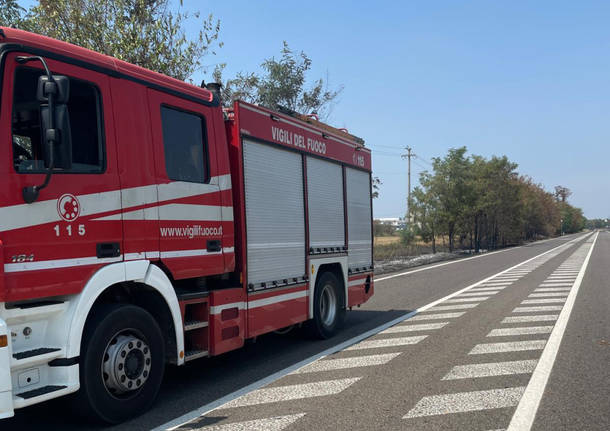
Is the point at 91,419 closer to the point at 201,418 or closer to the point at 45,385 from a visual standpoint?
the point at 45,385

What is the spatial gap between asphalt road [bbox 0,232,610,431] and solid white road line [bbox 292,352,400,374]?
0.04 feet

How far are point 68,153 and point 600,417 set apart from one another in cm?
494

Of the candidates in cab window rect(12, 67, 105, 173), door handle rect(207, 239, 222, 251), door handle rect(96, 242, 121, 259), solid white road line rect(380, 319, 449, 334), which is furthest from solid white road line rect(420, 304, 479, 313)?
cab window rect(12, 67, 105, 173)

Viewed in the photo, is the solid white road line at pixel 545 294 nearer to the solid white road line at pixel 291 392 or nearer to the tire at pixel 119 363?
the solid white road line at pixel 291 392

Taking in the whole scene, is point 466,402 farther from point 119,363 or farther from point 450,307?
point 450,307

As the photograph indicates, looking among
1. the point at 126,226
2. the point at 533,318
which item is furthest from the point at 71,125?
the point at 533,318

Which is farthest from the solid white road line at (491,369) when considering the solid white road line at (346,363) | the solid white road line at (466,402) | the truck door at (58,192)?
the truck door at (58,192)

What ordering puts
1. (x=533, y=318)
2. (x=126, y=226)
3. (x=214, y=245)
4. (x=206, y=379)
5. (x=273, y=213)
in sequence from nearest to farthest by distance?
(x=126, y=226) < (x=214, y=245) < (x=206, y=379) < (x=273, y=213) < (x=533, y=318)

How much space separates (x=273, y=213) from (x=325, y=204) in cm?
169

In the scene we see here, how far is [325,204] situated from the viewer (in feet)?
27.8

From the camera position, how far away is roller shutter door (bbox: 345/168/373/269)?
938 cm

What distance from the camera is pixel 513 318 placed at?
9766 mm

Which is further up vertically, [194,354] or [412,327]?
[194,354]

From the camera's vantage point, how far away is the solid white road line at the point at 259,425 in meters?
4.45
